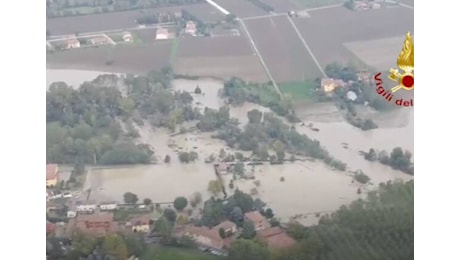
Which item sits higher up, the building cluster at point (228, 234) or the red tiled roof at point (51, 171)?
the red tiled roof at point (51, 171)

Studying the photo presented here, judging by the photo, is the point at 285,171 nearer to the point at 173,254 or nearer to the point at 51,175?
the point at 173,254

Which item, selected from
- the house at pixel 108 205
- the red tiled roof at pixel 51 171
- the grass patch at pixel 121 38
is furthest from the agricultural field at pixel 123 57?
the house at pixel 108 205

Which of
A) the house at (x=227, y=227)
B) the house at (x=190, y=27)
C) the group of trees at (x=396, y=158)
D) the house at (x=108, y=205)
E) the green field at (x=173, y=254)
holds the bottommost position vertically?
the green field at (x=173, y=254)

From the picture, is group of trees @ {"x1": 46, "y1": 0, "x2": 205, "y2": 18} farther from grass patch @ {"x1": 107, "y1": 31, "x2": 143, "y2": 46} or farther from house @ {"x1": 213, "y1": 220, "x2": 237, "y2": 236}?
house @ {"x1": 213, "y1": 220, "x2": 237, "y2": 236}

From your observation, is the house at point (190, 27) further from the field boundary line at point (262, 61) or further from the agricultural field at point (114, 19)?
the field boundary line at point (262, 61)

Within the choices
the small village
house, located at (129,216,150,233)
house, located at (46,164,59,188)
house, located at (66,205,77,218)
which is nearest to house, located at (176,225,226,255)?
the small village

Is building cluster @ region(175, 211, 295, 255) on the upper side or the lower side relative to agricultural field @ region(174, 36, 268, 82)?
lower

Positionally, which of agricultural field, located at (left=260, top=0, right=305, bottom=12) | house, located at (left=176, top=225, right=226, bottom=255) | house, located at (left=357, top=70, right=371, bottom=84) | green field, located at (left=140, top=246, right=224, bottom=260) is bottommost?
green field, located at (left=140, top=246, right=224, bottom=260)

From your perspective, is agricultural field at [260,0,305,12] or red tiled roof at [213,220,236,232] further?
agricultural field at [260,0,305,12]
